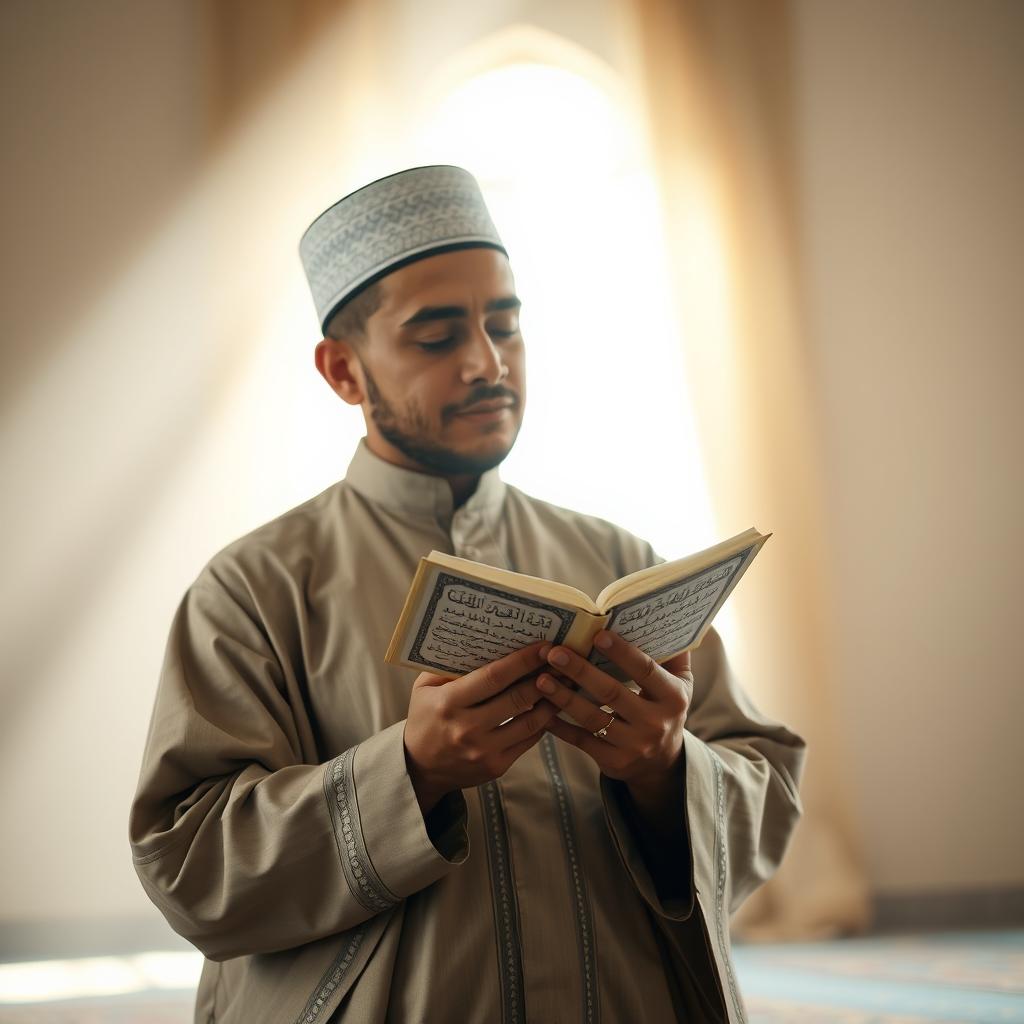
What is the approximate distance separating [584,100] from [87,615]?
7.06 ft

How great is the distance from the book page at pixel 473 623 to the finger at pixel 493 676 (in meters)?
0.02

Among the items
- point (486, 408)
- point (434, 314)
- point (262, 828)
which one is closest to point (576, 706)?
point (262, 828)

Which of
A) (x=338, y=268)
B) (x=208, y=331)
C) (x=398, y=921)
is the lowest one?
→ (x=398, y=921)

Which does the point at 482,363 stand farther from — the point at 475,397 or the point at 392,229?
the point at 392,229

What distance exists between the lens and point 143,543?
10.4 ft

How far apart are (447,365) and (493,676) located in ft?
1.74

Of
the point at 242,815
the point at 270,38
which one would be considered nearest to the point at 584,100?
the point at 270,38

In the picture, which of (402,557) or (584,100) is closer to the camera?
(402,557)

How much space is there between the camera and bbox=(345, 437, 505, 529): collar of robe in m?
1.51

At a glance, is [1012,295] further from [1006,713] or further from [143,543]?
[143,543]

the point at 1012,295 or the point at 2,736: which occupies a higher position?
the point at 1012,295

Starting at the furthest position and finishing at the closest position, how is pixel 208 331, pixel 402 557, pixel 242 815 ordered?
pixel 208 331 < pixel 402 557 < pixel 242 815

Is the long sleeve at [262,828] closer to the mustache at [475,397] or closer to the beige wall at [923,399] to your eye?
the mustache at [475,397]

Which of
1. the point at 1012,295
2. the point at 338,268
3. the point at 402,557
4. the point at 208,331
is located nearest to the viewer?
the point at 402,557
